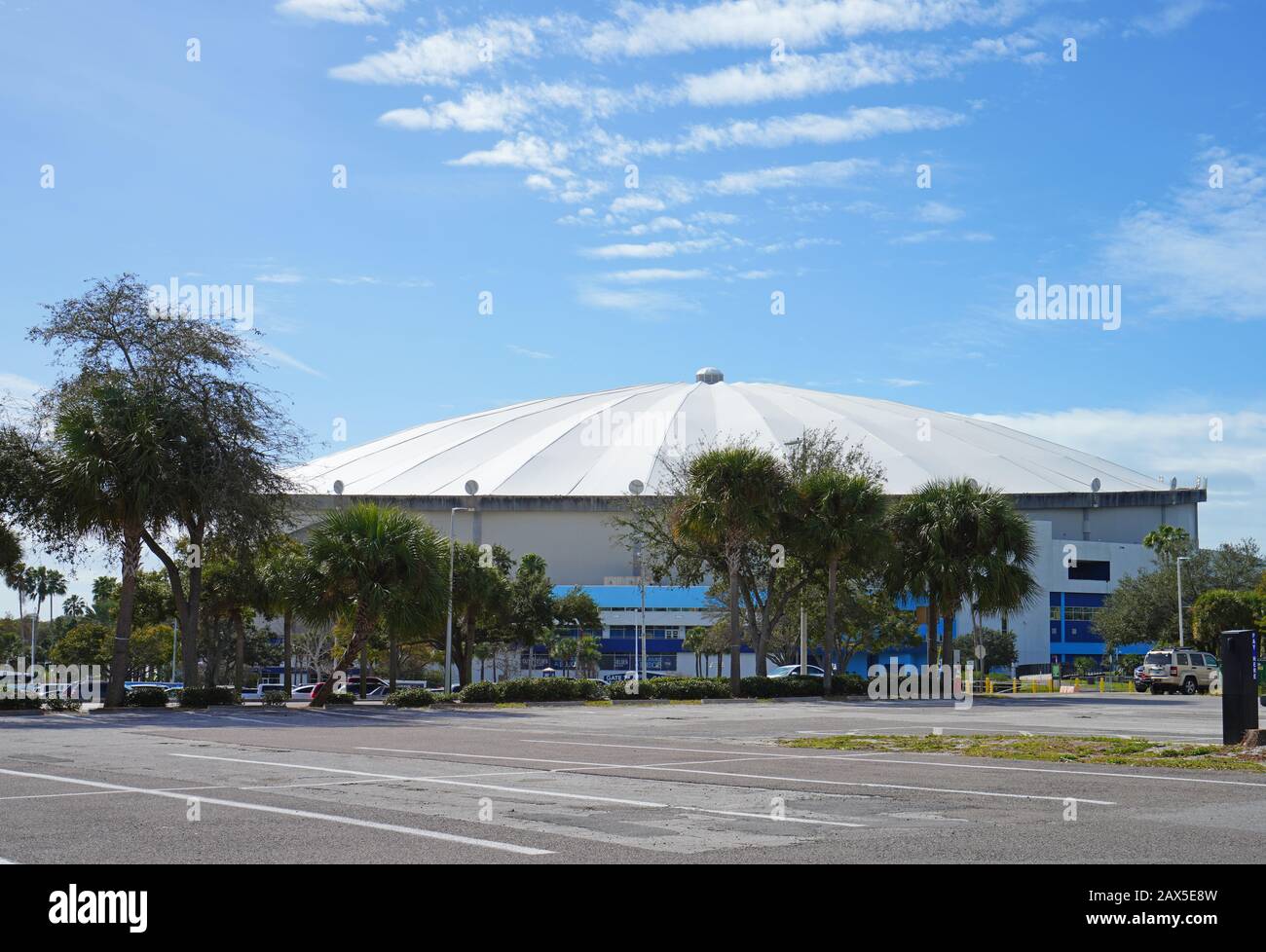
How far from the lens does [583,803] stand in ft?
35.3

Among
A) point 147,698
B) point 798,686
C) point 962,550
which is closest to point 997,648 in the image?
point 962,550

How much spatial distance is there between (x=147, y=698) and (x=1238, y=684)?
29.1 m

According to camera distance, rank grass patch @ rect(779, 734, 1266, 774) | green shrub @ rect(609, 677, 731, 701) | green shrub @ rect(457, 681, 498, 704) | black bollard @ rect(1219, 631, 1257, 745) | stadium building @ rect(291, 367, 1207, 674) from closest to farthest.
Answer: grass patch @ rect(779, 734, 1266, 774) → black bollard @ rect(1219, 631, 1257, 745) → green shrub @ rect(457, 681, 498, 704) → green shrub @ rect(609, 677, 731, 701) → stadium building @ rect(291, 367, 1207, 674)

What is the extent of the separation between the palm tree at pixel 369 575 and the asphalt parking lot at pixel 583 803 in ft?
49.4

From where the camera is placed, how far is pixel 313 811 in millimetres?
10023

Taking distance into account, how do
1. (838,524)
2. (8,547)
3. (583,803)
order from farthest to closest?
(838,524) < (8,547) < (583,803)

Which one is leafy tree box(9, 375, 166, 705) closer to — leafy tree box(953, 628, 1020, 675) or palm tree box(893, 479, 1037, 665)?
palm tree box(893, 479, 1037, 665)

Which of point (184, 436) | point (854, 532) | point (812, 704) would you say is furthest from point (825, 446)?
point (184, 436)

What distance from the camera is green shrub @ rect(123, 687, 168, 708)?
1345 inches

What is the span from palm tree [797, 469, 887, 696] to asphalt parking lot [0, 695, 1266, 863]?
21.8m

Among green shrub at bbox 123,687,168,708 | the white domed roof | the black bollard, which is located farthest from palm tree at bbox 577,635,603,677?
the black bollard

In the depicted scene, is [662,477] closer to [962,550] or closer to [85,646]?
[962,550]

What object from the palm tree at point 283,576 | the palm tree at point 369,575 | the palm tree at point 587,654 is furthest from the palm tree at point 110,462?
the palm tree at point 587,654
